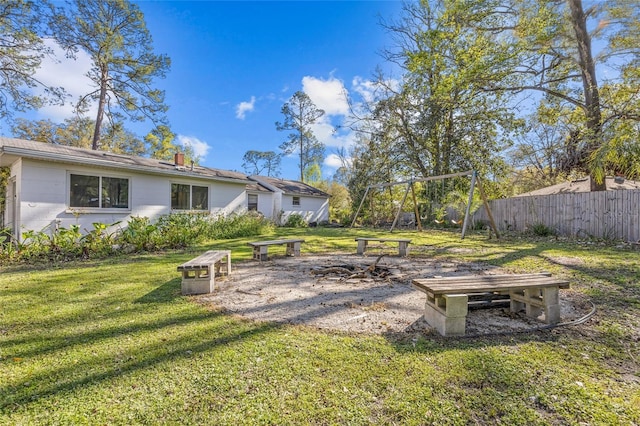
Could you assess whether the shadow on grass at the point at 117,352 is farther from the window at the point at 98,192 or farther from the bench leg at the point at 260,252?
the window at the point at 98,192

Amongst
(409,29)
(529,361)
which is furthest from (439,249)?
(409,29)

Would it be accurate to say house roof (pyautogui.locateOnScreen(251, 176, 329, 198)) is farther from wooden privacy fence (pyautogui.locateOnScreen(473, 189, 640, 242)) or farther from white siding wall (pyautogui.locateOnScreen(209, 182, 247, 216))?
wooden privacy fence (pyautogui.locateOnScreen(473, 189, 640, 242))

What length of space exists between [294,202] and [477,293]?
1832 centimetres

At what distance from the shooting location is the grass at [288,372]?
66.0 inches

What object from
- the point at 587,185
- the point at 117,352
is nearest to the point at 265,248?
the point at 117,352

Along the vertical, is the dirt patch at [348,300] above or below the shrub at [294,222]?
below

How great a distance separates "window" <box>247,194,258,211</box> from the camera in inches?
698

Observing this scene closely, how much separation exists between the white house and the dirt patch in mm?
6310

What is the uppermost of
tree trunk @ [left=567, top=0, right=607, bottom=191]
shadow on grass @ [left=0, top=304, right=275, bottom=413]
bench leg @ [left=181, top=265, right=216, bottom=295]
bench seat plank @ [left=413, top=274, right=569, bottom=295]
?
tree trunk @ [left=567, top=0, right=607, bottom=191]

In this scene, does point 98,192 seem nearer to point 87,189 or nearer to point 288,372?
point 87,189

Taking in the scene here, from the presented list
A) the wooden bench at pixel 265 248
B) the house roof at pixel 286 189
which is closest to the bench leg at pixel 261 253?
the wooden bench at pixel 265 248

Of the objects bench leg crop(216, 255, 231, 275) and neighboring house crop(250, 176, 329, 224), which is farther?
neighboring house crop(250, 176, 329, 224)

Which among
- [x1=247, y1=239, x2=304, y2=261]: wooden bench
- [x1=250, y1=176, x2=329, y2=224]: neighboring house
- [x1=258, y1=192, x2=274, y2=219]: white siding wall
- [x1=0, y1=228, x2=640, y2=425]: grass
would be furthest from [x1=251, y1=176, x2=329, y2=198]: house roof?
[x1=0, y1=228, x2=640, y2=425]: grass

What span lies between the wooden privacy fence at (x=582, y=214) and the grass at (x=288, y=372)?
733 cm
